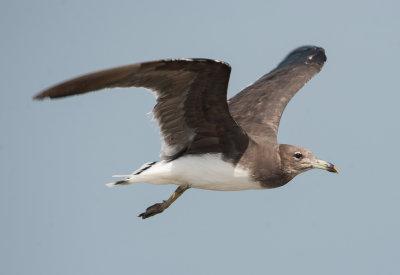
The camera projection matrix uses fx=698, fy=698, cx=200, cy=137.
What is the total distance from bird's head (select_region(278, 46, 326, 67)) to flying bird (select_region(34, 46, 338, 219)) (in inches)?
95.8

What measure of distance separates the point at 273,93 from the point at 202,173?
2.76m

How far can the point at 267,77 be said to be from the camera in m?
11.8

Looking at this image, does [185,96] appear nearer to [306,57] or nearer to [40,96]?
[40,96]

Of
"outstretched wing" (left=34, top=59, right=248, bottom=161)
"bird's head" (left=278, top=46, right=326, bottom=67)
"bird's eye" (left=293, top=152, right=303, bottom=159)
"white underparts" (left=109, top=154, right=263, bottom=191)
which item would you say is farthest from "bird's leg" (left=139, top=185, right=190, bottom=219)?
"bird's head" (left=278, top=46, right=326, bottom=67)

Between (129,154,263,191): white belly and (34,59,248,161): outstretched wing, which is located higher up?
(34,59,248,161): outstretched wing

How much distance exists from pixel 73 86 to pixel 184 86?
66.3 inches

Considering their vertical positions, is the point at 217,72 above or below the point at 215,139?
above

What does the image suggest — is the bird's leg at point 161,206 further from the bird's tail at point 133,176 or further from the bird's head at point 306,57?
the bird's head at point 306,57

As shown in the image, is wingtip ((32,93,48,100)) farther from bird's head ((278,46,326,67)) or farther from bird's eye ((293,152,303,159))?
bird's head ((278,46,326,67))

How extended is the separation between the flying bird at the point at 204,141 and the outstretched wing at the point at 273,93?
0.14 feet

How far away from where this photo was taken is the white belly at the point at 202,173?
28.8 feet

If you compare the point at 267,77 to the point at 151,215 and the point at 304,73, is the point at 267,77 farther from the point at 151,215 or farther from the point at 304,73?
the point at 151,215

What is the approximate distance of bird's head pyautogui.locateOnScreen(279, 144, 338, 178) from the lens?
904cm

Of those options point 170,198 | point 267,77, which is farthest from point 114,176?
point 267,77
